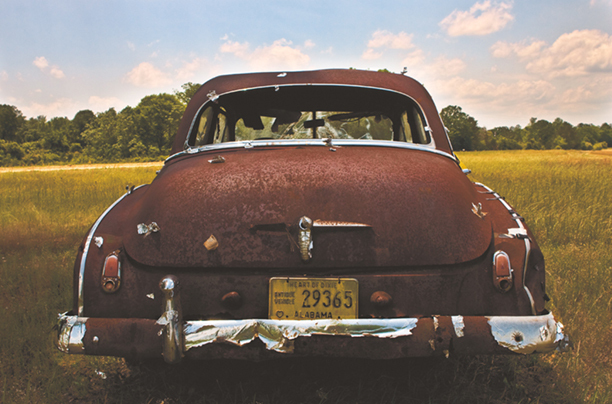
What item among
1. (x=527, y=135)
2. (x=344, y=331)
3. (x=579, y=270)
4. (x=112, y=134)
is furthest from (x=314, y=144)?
(x=527, y=135)

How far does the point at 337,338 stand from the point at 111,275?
1.04m

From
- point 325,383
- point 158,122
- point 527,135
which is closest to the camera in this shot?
point 325,383

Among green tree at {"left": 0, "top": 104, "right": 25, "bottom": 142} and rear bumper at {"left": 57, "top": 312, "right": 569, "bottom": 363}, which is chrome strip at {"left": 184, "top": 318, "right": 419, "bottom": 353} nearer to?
rear bumper at {"left": 57, "top": 312, "right": 569, "bottom": 363}

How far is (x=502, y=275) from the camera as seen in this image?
1.79 metres

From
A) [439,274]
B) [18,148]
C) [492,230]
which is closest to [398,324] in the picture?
[439,274]

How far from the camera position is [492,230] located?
1944mm

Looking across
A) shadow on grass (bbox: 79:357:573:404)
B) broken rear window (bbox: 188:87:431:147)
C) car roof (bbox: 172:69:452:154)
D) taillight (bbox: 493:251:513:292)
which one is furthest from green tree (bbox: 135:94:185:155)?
taillight (bbox: 493:251:513:292)

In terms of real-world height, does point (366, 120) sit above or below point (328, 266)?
above

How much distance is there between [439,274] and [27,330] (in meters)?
2.88

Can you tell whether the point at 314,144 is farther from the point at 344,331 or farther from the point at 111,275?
the point at 111,275

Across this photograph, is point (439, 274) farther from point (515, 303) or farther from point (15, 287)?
point (15, 287)

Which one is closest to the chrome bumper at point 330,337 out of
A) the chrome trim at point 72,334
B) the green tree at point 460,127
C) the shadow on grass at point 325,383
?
the chrome trim at point 72,334

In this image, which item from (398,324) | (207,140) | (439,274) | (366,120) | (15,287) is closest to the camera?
(398,324)

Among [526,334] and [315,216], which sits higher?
[315,216]
